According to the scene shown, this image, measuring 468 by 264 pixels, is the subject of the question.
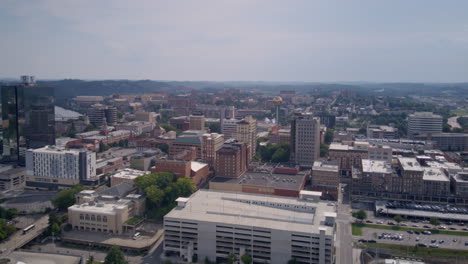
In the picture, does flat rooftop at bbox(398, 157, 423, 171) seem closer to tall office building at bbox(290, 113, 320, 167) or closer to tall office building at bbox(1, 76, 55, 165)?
tall office building at bbox(290, 113, 320, 167)

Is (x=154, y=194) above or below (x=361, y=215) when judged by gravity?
above

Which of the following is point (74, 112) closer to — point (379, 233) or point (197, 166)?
point (197, 166)

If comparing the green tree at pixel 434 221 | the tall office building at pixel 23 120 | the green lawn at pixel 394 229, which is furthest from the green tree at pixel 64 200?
the green tree at pixel 434 221

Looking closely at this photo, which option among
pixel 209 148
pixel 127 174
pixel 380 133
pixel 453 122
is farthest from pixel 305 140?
pixel 453 122

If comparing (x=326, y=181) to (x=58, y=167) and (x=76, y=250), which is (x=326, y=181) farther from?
(x=58, y=167)

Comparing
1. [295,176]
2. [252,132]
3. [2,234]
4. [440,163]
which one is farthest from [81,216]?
[440,163]

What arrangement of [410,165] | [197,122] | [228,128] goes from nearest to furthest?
[410,165] < [228,128] < [197,122]

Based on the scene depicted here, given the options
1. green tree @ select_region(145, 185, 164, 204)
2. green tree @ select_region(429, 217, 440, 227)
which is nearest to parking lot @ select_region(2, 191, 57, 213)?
green tree @ select_region(145, 185, 164, 204)
